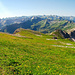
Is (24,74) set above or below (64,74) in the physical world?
above

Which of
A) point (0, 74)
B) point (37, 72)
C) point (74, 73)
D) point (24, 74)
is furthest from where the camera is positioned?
point (74, 73)

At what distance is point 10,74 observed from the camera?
45.9 ft

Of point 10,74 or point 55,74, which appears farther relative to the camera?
point 55,74

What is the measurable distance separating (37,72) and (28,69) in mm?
1955

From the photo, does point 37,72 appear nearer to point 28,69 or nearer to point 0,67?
point 28,69

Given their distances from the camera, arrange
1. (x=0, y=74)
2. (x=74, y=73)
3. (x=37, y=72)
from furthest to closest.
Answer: (x=74, y=73)
(x=37, y=72)
(x=0, y=74)

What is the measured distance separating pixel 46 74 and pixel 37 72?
5.98 feet

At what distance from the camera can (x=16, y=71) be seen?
1527 centimetres

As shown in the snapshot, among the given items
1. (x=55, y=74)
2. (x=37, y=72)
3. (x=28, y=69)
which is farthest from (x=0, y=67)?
(x=55, y=74)

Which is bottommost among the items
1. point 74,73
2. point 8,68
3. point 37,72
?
point 74,73

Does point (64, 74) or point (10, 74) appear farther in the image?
point (64, 74)

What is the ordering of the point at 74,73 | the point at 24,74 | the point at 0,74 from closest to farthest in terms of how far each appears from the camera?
1. the point at 0,74
2. the point at 24,74
3. the point at 74,73

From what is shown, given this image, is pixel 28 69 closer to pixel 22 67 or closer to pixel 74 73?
pixel 22 67

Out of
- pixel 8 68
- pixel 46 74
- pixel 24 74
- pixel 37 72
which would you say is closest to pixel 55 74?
pixel 46 74
